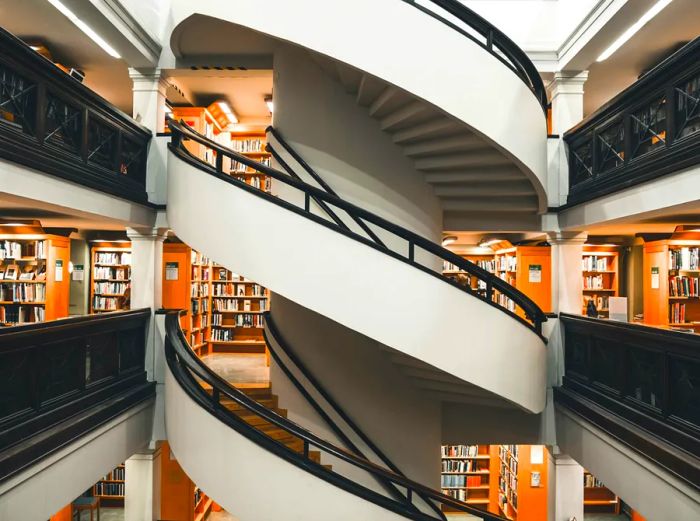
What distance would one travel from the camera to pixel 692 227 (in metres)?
6.63

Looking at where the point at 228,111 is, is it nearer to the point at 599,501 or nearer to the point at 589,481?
the point at 589,481

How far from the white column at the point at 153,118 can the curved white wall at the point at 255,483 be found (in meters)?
2.18

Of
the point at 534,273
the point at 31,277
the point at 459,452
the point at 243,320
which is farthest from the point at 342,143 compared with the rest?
the point at 459,452

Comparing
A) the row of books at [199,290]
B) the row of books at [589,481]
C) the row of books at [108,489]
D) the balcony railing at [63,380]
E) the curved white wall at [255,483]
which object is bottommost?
the row of books at [108,489]

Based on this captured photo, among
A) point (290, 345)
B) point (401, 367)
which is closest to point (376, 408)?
point (401, 367)

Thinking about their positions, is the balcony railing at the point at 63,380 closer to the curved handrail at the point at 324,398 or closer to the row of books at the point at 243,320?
the curved handrail at the point at 324,398

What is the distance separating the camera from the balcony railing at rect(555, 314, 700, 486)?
322 cm

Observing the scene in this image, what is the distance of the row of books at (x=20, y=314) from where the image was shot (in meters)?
7.14

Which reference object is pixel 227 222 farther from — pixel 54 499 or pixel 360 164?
pixel 54 499

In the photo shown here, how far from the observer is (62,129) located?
153 inches

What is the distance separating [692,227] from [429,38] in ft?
15.4

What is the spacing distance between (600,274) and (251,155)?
5.95m

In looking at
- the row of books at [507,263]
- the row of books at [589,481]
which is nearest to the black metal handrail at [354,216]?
the row of books at [507,263]

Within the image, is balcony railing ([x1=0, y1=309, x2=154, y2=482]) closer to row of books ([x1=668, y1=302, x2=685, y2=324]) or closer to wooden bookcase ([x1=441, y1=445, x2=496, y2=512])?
wooden bookcase ([x1=441, y1=445, x2=496, y2=512])
